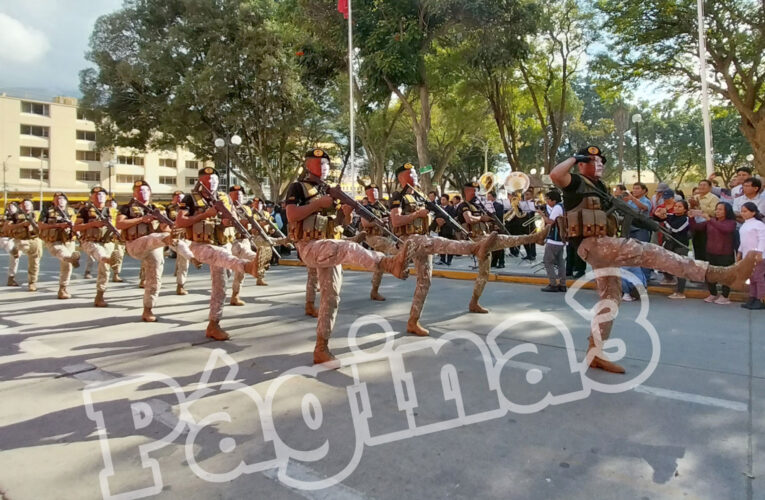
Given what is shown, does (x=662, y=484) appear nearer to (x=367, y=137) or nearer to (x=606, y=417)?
(x=606, y=417)

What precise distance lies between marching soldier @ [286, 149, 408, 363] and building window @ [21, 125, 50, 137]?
59818mm

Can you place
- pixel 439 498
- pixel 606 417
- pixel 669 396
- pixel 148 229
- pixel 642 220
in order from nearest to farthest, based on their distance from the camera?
pixel 439 498 < pixel 606 417 < pixel 669 396 < pixel 642 220 < pixel 148 229

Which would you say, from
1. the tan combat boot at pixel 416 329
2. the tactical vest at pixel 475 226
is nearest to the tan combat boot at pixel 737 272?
the tan combat boot at pixel 416 329

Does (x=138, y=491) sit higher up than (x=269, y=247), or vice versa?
(x=269, y=247)

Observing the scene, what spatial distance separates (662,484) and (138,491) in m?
3.01

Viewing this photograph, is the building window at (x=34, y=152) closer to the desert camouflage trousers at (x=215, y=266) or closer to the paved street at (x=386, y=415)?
the paved street at (x=386, y=415)

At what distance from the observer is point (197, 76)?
21.7m

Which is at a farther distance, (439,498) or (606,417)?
(606,417)

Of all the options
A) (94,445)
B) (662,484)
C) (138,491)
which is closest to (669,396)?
(662,484)

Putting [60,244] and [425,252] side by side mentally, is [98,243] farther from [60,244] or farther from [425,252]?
[425,252]

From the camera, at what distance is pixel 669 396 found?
161 inches

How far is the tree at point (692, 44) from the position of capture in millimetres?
15250

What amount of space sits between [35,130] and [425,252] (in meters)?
60.4

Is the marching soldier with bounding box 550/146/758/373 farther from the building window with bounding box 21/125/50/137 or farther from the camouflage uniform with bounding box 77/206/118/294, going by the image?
the building window with bounding box 21/125/50/137
